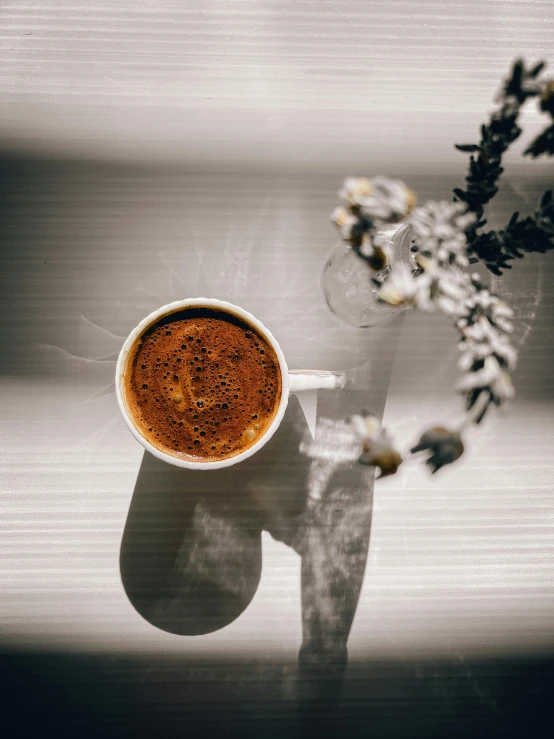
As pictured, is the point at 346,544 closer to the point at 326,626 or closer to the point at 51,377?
the point at 326,626

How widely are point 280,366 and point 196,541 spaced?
0.32 meters

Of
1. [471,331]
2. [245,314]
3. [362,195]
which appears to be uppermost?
[362,195]

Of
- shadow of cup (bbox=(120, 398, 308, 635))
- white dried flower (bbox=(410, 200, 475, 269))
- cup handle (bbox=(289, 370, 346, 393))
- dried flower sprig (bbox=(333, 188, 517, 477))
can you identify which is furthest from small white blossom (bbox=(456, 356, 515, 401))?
shadow of cup (bbox=(120, 398, 308, 635))

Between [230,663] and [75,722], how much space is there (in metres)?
0.25

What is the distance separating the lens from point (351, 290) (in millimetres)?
796

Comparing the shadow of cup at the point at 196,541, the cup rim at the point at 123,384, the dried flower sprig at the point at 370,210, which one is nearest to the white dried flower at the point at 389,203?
the dried flower sprig at the point at 370,210

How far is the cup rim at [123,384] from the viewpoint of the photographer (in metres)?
0.68

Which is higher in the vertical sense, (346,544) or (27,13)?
(27,13)

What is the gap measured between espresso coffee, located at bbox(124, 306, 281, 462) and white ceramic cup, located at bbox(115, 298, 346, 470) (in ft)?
0.04

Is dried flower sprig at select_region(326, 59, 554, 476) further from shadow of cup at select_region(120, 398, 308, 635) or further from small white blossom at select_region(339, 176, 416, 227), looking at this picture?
shadow of cup at select_region(120, 398, 308, 635)

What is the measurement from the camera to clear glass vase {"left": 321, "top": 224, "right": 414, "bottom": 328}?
77cm

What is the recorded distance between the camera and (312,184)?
32.3 inches

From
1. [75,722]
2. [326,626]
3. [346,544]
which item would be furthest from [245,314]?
A: [75,722]

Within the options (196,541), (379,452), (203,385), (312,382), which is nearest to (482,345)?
(379,452)
